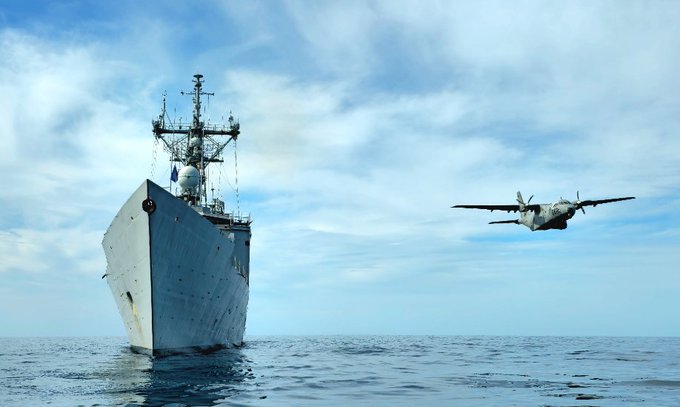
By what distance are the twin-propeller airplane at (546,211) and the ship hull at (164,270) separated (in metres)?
20.1

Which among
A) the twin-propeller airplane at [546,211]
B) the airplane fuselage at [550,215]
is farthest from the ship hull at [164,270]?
the airplane fuselage at [550,215]

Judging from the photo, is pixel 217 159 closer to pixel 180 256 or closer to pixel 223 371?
pixel 180 256

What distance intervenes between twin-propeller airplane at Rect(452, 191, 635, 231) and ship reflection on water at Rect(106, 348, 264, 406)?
2342cm

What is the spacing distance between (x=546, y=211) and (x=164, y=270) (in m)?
28.7

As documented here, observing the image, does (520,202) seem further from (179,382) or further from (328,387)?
(179,382)

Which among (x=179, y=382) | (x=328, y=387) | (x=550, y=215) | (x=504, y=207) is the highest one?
(x=504, y=207)

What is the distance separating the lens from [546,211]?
133 feet

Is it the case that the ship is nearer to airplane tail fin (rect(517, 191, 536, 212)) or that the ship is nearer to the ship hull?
the ship hull

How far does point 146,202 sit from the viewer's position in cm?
2295

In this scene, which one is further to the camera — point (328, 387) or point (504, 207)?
point (504, 207)

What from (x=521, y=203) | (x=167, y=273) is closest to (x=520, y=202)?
(x=521, y=203)

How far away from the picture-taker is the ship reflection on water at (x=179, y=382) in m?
14.2

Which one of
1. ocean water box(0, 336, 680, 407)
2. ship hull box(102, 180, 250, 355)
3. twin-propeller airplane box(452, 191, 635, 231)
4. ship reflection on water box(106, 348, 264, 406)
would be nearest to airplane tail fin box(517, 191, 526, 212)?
twin-propeller airplane box(452, 191, 635, 231)

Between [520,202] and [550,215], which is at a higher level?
[520,202]
